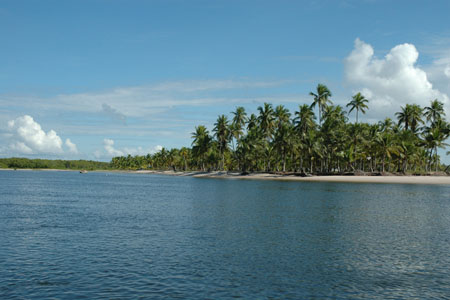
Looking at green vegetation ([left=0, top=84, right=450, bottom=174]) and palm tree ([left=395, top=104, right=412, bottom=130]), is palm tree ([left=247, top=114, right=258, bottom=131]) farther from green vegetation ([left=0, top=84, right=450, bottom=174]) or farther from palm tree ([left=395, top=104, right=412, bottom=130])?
palm tree ([left=395, top=104, right=412, bottom=130])

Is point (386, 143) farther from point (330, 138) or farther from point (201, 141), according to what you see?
point (201, 141)

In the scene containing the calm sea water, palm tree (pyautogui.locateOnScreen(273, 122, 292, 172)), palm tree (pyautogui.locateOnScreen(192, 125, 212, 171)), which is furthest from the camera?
palm tree (pyautogui.locateOnScreen(192, 125, 212, 171))

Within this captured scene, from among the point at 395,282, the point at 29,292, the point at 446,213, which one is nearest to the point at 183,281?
the point at 29,292

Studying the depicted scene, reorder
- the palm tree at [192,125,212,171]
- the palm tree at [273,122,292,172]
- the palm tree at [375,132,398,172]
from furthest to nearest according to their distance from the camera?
the palm tree at [192,125,212,171]
the palm tree at [273,122,292,172]
the palm tree at [375,132,398,172]

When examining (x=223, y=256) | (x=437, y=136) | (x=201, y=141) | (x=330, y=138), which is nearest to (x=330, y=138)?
(x=330, y=138)

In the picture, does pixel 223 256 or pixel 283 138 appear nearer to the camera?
pixel 223 256

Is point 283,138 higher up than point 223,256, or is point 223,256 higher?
point 283,138

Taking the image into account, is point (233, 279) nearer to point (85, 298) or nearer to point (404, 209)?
point (85, 298)

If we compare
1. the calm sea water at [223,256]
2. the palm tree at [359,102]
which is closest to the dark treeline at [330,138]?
the palm tree at [359,102]

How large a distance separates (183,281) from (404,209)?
33242mm

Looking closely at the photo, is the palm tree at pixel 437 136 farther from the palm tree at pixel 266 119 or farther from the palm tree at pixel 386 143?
the palm tree at pixel 266 119

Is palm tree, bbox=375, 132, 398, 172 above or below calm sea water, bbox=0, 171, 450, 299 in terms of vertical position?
above

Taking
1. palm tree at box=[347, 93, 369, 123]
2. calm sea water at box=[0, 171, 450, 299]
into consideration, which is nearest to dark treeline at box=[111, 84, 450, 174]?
palm tree at box=[347, 93, 369, 123]

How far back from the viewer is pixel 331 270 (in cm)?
1766
